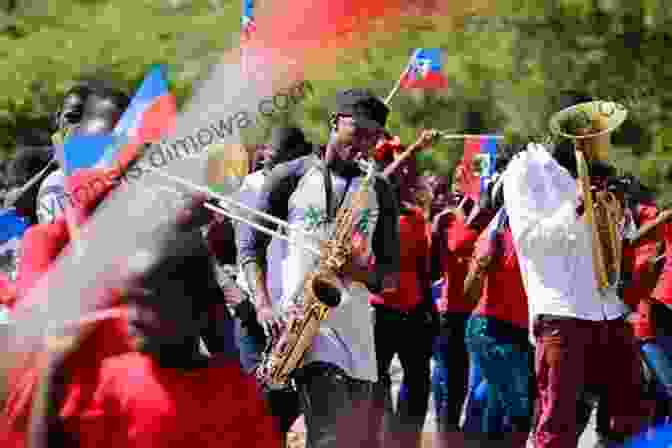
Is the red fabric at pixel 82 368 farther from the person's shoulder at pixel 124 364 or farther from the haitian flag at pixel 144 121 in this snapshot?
the haitian flag at pixel 144 121

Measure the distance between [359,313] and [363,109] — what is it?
777 millimetres

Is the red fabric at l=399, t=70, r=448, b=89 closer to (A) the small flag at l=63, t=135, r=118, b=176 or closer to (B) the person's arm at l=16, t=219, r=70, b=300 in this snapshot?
(B) the person's arm at l=16, t=219, r=70, b=300

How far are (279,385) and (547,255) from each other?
1.17 metres

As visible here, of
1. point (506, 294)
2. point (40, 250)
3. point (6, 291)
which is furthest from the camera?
point (506, 294)

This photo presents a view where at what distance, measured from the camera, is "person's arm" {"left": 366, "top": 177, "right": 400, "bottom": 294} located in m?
6.02

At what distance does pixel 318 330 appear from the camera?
5.91m

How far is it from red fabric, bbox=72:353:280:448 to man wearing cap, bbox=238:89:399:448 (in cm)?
238

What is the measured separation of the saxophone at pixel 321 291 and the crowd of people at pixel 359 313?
30mm

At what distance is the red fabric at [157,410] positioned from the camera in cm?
339

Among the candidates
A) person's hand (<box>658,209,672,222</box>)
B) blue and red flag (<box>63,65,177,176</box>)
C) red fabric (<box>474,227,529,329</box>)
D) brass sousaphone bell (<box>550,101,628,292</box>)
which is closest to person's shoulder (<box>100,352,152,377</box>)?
blue and red flag (<box>63,65,177,176</box>)

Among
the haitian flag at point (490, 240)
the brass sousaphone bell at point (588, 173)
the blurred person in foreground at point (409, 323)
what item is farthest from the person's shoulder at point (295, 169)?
the blurred person in foreground at point (409, 323)

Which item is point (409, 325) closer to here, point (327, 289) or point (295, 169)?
point (295, 169)

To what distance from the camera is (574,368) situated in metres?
6.17

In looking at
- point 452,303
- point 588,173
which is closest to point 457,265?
point 452,303
